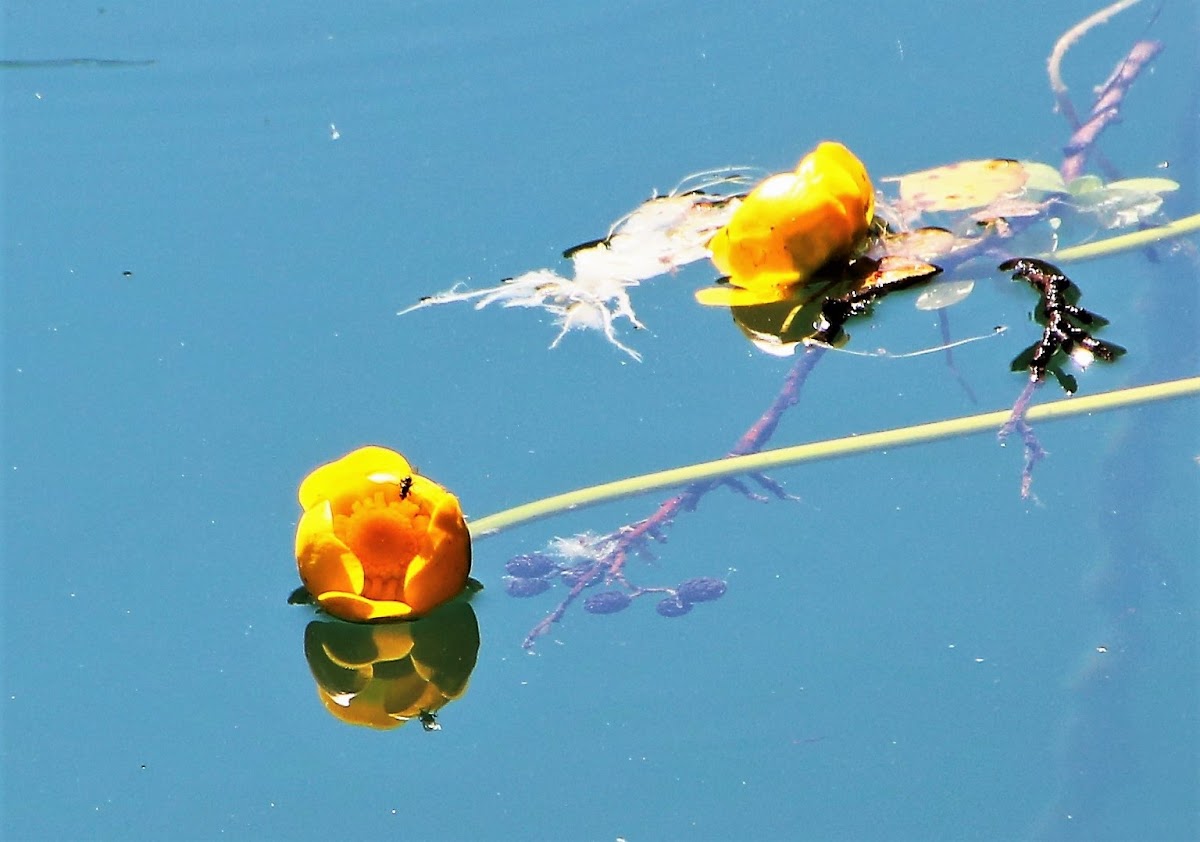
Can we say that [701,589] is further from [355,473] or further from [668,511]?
[355,473]

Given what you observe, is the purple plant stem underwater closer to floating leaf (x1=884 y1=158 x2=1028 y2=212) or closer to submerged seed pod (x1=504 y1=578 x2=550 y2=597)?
submerged seed pod (x1=504 y1=578 x2=550 y2=597)

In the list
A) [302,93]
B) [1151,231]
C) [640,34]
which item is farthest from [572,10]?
[1151,231]

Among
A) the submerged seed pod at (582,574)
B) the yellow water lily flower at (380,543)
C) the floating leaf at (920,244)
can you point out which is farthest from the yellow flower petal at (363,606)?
the floating leaf at (920,244)

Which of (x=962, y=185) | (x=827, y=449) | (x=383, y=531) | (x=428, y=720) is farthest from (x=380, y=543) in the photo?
(x=962, y=185)

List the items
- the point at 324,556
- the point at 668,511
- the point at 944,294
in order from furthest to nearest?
the point at 944,294
the point at 668,511
the point at 324,556

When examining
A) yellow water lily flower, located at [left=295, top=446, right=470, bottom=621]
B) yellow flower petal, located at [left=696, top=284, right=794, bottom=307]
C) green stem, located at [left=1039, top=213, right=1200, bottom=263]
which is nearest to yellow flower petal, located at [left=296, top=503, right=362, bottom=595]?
yellow water lily flower, located at [left=295, top=446, right=470, bottom=621]

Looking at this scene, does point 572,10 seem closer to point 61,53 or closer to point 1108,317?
point 61,53
